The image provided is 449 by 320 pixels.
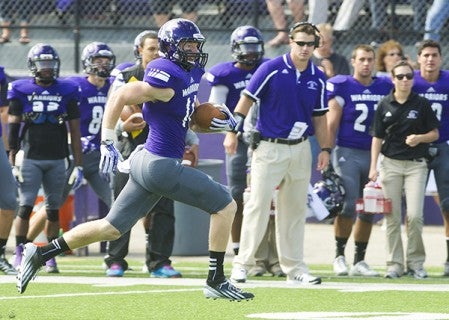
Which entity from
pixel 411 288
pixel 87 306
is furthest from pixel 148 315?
pixel 411 288

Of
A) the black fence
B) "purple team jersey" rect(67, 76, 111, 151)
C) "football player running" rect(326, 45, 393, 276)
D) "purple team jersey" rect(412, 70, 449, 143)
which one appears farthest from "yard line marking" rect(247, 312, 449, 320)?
the black fence

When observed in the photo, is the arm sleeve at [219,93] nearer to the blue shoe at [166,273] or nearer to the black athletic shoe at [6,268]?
the blue shoe at [166,273]

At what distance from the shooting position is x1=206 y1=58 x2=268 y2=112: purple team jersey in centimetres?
1229

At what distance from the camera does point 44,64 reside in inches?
473

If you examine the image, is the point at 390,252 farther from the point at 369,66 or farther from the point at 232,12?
the point at 232,12

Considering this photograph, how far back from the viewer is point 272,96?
36.3ft

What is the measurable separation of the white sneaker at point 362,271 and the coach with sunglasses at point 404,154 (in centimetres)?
14

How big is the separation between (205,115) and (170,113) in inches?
15.1

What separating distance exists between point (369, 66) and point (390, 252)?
165cm

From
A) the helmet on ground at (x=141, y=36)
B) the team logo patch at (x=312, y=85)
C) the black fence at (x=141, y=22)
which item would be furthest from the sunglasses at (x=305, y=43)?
the black fence at (x=141, y=22)

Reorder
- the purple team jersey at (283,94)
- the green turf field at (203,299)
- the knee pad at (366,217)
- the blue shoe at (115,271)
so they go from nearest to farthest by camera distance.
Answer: the green turf field at (203,299), the purple team jersey at (283,94), the blue shoe at (115,271), the knee pad at (366,217)

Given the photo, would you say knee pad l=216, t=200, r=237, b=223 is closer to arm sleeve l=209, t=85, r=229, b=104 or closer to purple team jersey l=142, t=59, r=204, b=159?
purple team jersey l=142, t=59, r=204, b=159

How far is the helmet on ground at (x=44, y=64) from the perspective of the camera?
12.0m

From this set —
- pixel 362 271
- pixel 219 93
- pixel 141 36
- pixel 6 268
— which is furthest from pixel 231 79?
pixel 6 268
